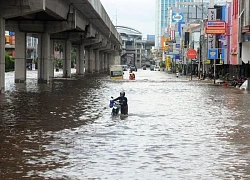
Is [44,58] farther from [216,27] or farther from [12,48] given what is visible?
[12,48]

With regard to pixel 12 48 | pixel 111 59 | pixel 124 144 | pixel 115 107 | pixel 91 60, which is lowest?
pixel 124 144

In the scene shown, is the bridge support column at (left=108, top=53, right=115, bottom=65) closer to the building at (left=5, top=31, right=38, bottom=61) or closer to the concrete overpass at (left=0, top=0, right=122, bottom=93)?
the building at (left=5, top=31, right=38, bottom=61)

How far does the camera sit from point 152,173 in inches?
440

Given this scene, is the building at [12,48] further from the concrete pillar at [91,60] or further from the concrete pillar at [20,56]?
the concrete pillar at [20,56]

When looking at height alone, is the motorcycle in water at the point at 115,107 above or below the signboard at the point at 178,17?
below

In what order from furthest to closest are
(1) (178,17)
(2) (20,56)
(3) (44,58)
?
(1) (178,17) → (2) (20,56) → (3) (44,58)

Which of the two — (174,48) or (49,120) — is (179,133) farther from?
(174,48)

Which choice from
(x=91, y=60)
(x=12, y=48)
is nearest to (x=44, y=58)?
(x=91, y=60)

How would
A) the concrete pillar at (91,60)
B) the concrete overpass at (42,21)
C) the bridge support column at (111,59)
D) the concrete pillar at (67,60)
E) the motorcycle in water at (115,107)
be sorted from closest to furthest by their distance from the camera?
1. the motorcycle in water at (115,107)
2. the concrete overpass at (42,21)
3. the concrete pillar at (67,60)
4. the concrete pillar at (91,60)
5. the bridge support column at (111,59)


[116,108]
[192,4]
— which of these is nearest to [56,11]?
[116,108]

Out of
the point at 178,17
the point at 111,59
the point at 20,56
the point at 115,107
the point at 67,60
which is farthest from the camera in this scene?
the point at 111,59

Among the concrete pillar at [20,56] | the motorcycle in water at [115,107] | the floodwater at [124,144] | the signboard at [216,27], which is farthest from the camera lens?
the signboard at [216,27]

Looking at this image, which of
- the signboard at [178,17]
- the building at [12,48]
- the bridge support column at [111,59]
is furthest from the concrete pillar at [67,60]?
the bridge support column at [111,59]

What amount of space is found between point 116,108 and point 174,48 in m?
107
